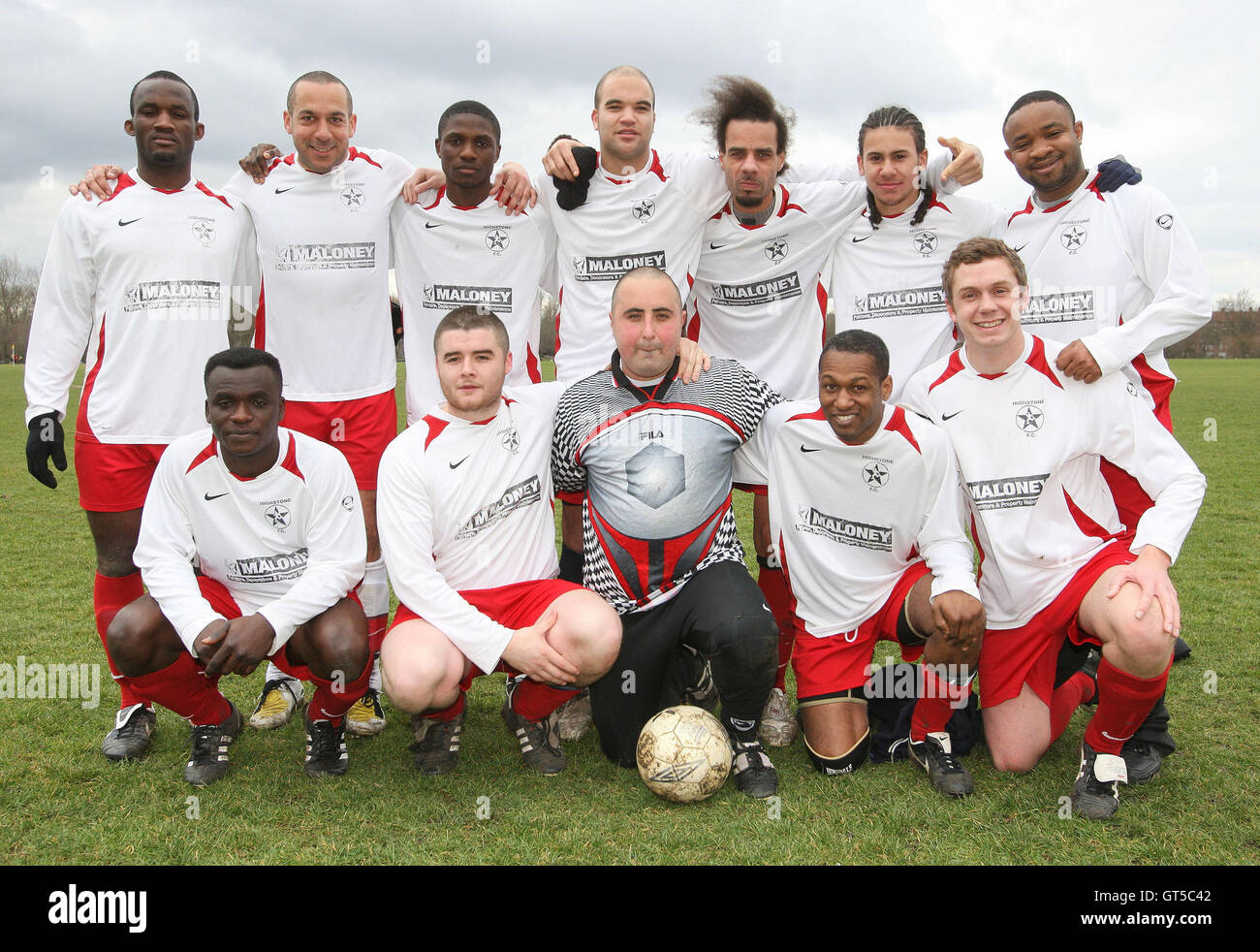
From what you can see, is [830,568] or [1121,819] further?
[830,568]

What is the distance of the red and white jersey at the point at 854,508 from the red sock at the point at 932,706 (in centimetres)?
40

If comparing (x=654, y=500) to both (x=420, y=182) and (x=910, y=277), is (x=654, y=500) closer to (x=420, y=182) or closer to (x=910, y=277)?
(x=910, y=277)

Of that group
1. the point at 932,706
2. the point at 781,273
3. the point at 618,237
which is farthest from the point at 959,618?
the point at 618,237

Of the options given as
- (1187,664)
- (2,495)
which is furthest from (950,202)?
(2,495)

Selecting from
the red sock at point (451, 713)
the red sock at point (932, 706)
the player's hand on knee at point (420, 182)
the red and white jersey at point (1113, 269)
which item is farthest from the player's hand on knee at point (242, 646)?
the red and white jersey at point (1113, 269)

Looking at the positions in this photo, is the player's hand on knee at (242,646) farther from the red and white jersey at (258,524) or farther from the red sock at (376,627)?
the red sock at (376,627)

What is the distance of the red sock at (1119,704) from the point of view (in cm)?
351

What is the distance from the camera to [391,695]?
147 inches

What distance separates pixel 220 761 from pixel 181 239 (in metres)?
2.38

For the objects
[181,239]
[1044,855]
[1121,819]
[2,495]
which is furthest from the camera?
[2,495]

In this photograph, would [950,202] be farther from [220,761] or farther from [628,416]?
[220,761]

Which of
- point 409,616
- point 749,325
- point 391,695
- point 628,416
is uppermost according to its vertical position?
point 749,325

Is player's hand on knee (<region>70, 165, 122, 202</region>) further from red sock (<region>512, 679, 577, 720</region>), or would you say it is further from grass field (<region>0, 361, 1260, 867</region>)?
red sock (<region>512, 679, 577, 720</region>)

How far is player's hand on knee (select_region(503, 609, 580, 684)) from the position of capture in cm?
366
